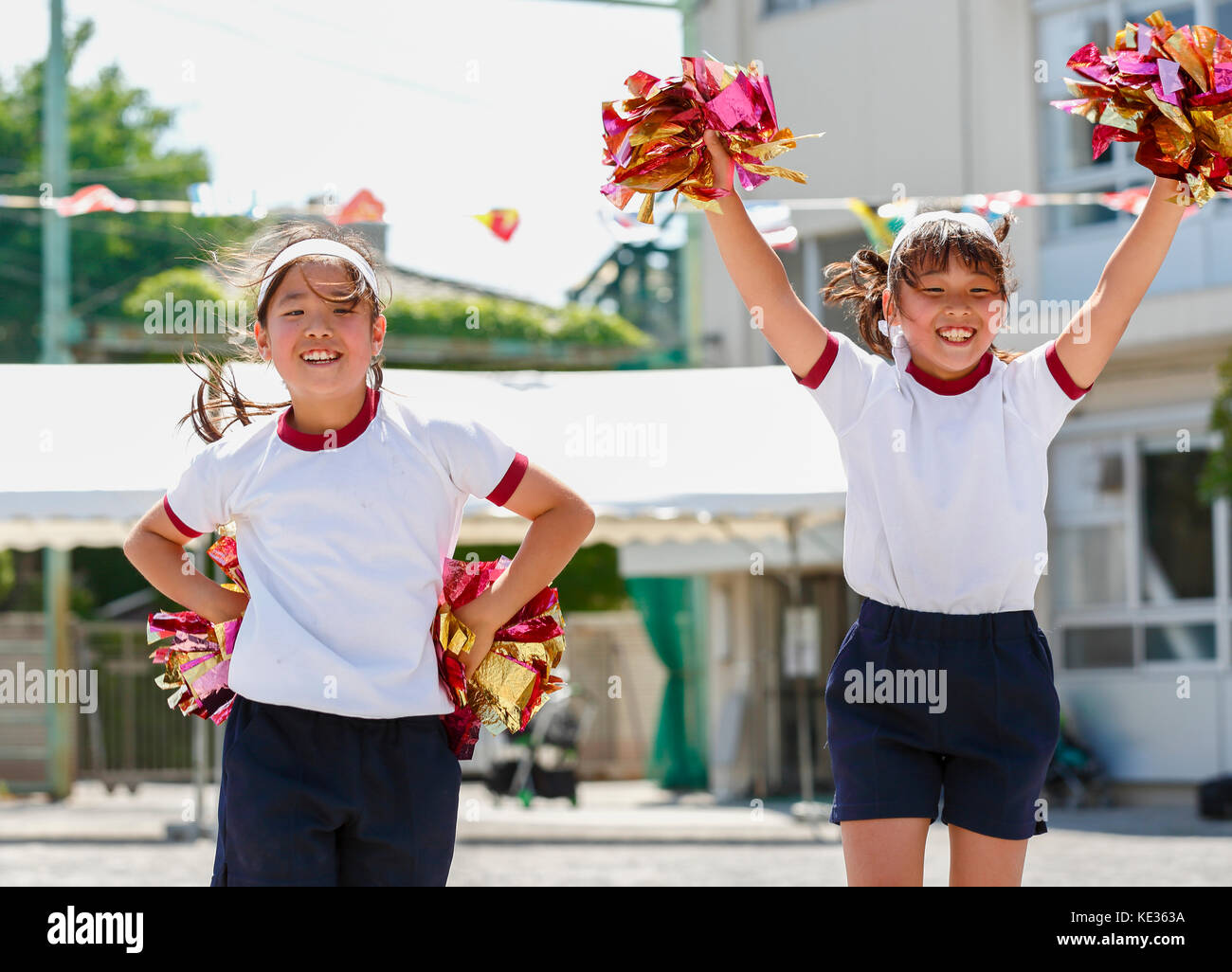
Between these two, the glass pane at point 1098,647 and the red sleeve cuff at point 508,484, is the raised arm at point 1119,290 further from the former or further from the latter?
the glass pane at point 1098,647

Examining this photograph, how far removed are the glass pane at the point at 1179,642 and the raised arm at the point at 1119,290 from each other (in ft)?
37.4

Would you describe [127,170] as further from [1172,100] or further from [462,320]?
[1172,100]

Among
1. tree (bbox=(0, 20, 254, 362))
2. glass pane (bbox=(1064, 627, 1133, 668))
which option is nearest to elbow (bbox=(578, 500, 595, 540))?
glass pane (bbox=(1064, 627, 1133, 668))

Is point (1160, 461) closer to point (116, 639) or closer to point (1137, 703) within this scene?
point (1137, 703)

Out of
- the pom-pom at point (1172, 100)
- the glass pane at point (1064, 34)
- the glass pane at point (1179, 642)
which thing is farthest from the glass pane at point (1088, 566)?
the pom-pom at point (1172, 100)

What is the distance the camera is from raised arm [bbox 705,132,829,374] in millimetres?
2881

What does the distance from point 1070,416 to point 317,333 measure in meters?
12.5

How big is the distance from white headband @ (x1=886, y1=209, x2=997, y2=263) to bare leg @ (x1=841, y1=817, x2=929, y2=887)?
105 centimetres

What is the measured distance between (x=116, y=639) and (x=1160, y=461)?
33.7ft

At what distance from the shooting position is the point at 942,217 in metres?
3.03

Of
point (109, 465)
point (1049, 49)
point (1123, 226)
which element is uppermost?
point (1049, 49)

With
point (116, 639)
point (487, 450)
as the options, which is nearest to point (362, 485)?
point (487, 450)

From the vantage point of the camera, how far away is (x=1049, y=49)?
1441 cm
